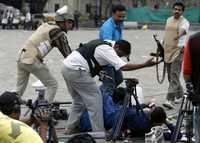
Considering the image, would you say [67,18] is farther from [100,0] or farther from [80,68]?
[100,0]

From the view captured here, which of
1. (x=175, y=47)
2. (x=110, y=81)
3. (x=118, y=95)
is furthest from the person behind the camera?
(x=175, y=47)

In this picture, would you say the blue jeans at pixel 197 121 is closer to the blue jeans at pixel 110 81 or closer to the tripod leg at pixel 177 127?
the tripod leg at pixel 177 127

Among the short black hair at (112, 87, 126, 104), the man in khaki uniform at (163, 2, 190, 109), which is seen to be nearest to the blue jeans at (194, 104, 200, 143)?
the short black hair at (112, 87, 126, 104)

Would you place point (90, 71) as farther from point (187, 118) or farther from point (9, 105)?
point (9, 105)

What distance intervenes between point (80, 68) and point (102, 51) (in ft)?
1.35

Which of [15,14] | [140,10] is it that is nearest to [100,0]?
[140,10]

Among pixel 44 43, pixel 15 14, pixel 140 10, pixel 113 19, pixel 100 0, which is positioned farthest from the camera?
pixel 100 0

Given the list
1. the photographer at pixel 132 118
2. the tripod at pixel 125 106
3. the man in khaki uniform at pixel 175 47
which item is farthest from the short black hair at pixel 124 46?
the man in khaki uniform at pixel 175 47

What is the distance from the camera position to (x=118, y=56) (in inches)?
327

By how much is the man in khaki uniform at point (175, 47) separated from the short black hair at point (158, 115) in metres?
2.72

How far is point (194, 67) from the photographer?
662cm

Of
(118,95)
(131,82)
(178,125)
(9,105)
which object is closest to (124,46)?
(131,82)

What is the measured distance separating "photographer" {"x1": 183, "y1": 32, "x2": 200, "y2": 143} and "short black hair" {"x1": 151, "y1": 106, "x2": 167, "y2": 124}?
155 centimetres

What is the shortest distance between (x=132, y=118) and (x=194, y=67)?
222cm
